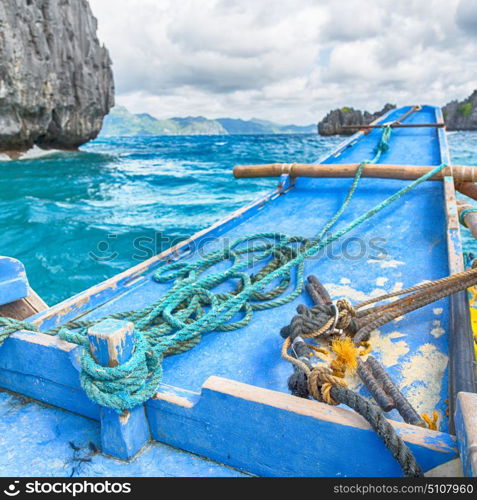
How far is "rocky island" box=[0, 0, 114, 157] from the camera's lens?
20375 millimetres

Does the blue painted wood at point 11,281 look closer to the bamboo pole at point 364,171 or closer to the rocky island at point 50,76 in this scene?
the bamboo pole at point 364,171

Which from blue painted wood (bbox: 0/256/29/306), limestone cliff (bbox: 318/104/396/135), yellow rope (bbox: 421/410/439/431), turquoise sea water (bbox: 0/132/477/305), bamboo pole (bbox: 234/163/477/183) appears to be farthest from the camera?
limestone cliff (bbox: 318/104/396/135)

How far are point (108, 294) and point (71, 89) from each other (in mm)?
29023

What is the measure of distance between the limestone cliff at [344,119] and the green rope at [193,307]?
63921 millimetres

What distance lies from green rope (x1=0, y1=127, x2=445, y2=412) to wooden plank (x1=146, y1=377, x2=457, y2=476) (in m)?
0.16

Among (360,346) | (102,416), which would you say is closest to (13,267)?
(102,416)

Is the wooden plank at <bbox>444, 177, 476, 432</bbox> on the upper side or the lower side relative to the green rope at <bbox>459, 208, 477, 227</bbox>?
lower

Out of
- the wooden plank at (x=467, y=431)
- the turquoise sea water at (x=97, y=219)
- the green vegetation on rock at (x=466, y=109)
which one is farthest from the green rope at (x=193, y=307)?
the green vegetation on rock at (x=466, y=109)

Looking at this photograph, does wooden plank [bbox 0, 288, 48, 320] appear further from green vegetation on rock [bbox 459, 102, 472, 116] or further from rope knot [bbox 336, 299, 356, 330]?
green vegetation on rock [bbox 459, 102, 472, 116]

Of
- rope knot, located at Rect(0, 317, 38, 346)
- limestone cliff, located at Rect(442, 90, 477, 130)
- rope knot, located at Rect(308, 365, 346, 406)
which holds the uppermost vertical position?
limestone cliff, located at Rect(442, 90, 477, 130)

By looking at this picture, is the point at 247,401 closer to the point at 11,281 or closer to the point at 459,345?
the point at 459,345

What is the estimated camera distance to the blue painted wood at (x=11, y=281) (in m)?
1.61

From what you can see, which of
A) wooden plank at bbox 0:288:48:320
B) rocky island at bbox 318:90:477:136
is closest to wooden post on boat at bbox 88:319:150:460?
wooden plank at bbox 0:288:48:320

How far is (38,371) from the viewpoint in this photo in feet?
4.70
